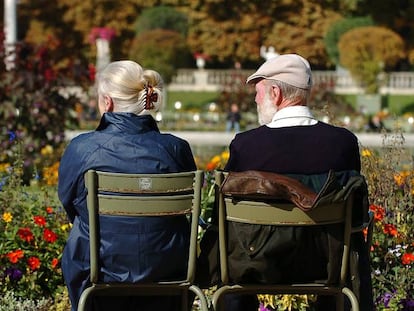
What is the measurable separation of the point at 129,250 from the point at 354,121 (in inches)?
749

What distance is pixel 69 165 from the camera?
3686mm

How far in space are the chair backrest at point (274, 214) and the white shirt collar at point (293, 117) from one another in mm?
343

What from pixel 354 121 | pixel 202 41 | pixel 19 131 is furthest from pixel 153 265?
pixel 202 41

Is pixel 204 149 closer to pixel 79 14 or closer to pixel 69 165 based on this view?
pixel 69 165

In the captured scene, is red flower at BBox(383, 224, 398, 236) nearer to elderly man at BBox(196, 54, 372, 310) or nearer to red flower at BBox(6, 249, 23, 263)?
elderly man at BBox(196, 54, 372, 310)

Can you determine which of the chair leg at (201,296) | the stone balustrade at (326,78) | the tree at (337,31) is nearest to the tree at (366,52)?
the stone balustrade at (326,78)

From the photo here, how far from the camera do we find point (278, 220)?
3.48 metres

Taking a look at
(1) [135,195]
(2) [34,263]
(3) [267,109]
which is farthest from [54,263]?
(3) [267,109]

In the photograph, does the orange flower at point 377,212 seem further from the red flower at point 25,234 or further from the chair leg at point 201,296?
the red flower at point 25,234

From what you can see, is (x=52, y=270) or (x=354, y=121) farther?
(x=354, y=121)

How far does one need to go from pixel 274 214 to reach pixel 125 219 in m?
0.53

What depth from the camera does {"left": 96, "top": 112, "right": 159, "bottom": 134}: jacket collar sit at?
12.1 ft

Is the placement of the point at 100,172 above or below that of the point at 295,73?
below

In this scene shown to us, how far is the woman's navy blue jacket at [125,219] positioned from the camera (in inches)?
140
